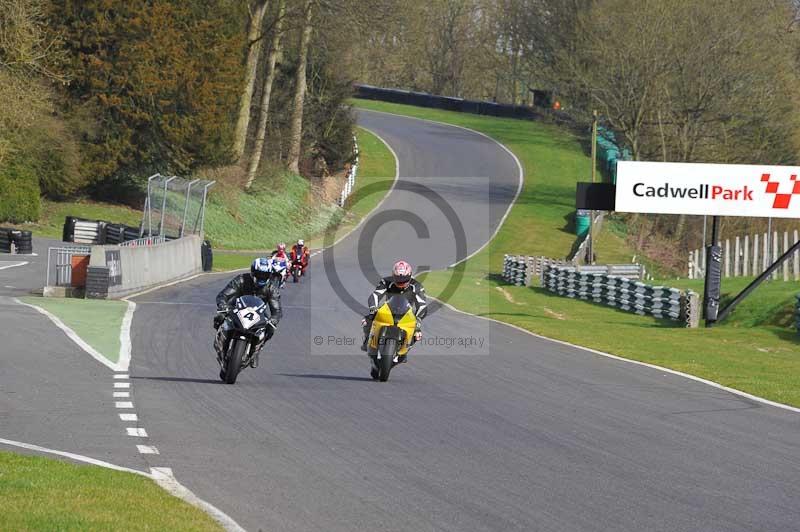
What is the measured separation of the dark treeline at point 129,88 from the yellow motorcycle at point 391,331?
32851 millimetres

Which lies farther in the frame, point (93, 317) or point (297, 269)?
point (297, 269)

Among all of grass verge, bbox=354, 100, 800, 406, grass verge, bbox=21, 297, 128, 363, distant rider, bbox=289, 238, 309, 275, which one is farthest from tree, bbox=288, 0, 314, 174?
grass verge, bbox=21, 297, 128, 363

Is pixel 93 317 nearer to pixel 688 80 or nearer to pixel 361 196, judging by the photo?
pixel 688 80

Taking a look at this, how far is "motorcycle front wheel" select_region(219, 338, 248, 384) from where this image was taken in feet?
48.4

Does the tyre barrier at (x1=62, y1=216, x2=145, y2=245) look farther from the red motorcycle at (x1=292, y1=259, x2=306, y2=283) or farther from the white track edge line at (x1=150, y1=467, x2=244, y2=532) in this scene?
the white track edge line at (x1=150, y1=467, x2=244, y2=532)

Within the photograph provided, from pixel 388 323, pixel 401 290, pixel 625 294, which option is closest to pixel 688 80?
pixel 625 294

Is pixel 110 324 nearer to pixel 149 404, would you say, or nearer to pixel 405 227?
pixel 149 404

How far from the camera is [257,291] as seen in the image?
14969mm

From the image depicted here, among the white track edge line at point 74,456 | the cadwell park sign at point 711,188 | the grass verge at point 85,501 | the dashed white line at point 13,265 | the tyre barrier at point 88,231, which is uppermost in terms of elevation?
the cadwell park sign at point 711,188

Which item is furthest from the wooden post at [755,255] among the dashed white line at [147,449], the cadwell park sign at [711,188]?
the dashed white line at [147,449]

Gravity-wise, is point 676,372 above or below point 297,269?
below

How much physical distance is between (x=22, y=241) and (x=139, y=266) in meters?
11.6

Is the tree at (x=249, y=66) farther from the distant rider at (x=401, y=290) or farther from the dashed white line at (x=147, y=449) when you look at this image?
the dashed white line at (x=147, y=449)

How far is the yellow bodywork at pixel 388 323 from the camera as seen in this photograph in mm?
15727
